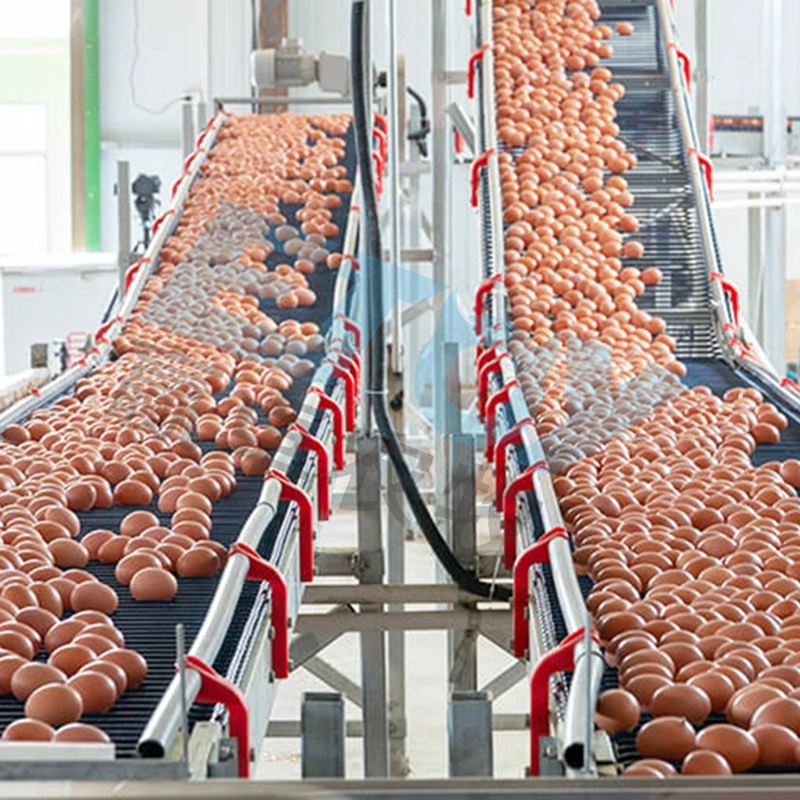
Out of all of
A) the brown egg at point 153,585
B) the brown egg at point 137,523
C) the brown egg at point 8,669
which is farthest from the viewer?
the brown egg at point 137,523

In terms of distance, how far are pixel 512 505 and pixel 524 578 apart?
2.08 feet

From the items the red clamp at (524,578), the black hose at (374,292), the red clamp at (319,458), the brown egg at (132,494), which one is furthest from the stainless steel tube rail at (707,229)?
the brown egg at (132,494)

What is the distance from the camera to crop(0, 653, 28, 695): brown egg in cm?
229

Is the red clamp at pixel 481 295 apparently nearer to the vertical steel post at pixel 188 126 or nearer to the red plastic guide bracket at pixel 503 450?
the red plastic guide bracket at pixel 503 450

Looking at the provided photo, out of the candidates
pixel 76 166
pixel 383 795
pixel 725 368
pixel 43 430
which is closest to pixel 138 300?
pixel 43 430

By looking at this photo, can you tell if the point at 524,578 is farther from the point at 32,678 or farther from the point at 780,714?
the point at 32,678

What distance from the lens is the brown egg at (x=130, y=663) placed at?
2.34 metres

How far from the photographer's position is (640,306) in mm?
5750

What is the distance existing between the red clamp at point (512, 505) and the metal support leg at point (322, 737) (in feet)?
4.38

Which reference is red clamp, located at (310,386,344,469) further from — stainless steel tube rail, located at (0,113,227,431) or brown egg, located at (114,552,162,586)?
brown egg, located at (114,552,162,586)

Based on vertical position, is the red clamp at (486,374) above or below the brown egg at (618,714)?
above

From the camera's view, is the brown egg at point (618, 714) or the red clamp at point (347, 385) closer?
the brown egg at point (618, 714)

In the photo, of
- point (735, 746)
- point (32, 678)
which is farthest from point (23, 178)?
point (735, 746)

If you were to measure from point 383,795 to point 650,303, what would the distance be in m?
4.82
